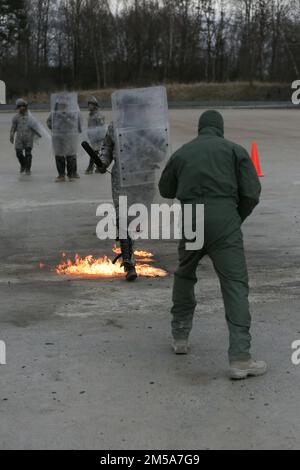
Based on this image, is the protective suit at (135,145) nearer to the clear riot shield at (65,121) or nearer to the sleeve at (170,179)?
the sleeve at (170,179)

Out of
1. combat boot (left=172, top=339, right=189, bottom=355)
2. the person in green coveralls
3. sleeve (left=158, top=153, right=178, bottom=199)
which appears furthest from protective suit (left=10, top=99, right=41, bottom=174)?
the person in green coveralls

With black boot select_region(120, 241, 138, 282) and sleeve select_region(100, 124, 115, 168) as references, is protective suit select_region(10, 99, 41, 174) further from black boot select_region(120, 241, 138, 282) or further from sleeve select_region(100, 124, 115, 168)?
black boot select_region(120, 241, 138, 282)

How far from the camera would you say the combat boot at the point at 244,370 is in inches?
192

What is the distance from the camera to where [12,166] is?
20.3 m

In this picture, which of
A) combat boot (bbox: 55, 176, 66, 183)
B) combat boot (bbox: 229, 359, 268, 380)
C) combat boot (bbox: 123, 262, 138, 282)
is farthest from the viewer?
combat boot (bbox: 55, 176, 66, 183)

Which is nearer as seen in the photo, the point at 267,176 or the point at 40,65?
the point at 267,176

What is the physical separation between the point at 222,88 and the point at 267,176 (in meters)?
55.8

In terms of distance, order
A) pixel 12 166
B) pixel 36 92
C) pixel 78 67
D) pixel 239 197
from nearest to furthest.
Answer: pixel 239 197 < pixel 12 166 < pixel 36 92 < pixel 78 67

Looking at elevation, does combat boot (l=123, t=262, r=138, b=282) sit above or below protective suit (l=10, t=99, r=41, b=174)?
below

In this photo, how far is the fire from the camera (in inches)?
322

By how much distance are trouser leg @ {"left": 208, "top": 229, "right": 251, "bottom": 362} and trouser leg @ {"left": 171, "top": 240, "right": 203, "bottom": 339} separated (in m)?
0.31
